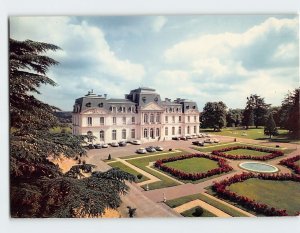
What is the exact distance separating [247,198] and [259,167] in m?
1.46

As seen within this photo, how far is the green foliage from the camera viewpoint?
923cm

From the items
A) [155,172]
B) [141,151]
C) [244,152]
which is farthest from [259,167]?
[141,151]

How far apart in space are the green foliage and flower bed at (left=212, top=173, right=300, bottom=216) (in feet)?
6.65

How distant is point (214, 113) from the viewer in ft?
30.8

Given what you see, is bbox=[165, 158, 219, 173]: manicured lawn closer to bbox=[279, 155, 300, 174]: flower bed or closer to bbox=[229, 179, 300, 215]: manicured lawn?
bbox=[229, 179, 300, 215]: manicured lawn

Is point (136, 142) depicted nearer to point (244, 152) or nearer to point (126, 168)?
point (126, 168)

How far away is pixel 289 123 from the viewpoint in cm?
903

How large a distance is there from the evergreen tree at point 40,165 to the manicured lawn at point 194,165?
12.2 feet

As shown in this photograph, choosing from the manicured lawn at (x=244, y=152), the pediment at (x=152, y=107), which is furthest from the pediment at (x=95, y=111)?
the manicured lawn at (x=244, y=152)

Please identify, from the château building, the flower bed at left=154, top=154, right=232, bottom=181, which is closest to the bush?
the flower bed at left=154, top=154, right=232, bottom=181

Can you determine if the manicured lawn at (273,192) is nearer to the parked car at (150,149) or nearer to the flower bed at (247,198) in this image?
the flower bed at (247,198)

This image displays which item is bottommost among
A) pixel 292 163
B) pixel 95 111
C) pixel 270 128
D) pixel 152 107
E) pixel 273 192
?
pixel 273 192

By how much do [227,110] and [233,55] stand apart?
187cm
